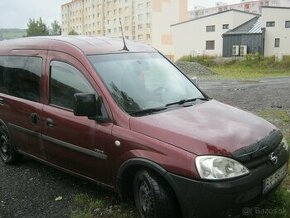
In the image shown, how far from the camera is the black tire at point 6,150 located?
20.9 ft

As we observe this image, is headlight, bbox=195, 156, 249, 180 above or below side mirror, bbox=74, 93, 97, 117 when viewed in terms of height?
below

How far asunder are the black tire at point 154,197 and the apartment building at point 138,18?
6859 cm

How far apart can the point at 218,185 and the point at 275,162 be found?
2.63ft

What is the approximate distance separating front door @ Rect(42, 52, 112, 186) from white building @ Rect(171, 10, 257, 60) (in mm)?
52300

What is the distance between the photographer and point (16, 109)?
5.92 m

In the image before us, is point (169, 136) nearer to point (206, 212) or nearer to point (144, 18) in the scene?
point (206, 212)

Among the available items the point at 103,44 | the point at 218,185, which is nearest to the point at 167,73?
the point at 103,44

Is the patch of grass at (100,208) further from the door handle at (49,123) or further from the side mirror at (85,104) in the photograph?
the side mirror at (85,104)

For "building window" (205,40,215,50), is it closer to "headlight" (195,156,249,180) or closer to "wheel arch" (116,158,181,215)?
"wheel arch" (116,158,181,215)

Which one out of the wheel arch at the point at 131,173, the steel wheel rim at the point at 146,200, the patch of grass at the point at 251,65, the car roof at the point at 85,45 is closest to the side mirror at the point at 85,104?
the wheel arch at the point at 131,173

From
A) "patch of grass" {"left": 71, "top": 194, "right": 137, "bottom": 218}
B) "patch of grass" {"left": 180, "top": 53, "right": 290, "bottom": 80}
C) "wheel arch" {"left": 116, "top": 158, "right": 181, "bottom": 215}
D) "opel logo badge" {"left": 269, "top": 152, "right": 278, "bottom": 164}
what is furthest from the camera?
"patch of grass" {"left": 180, "top": 53, "right": 290, "bottom": 80}

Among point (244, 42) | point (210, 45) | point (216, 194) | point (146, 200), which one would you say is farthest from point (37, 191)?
point (210, 45)

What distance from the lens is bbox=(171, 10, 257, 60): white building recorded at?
185ft

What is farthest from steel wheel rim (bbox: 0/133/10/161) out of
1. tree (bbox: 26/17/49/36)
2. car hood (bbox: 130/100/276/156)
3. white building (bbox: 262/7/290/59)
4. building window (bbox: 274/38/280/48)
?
tree (bbox: 26/17/49/36)
